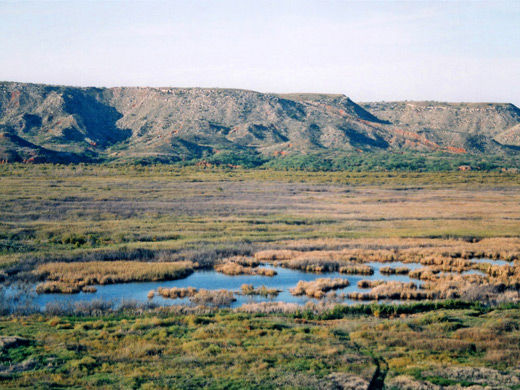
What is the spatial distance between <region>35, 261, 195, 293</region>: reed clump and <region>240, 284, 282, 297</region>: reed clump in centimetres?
565

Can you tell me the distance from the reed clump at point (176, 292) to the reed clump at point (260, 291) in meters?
2.76

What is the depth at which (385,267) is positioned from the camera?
39.8m

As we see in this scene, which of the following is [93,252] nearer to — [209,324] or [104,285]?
[104,285]

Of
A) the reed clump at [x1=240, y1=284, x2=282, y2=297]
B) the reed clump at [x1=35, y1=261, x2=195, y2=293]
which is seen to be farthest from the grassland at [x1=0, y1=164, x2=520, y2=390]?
the reed clump at [x1=240, y1=284, x2=282, y2=297]

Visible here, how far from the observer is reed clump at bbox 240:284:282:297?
106 ft

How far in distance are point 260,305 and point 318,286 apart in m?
5.23

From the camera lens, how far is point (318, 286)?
3309 centimetres

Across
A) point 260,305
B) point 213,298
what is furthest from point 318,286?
point 213,298

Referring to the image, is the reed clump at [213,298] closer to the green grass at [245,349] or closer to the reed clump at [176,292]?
the reed clump at [176,292]

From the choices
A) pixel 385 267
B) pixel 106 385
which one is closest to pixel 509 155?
pixel 385 267

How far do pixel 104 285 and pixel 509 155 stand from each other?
623 ft

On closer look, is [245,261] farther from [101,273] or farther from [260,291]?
[101,273]

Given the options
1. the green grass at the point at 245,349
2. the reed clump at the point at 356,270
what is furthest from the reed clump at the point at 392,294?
the reed clump at the point at 356,270

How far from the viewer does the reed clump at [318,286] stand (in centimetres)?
3216
